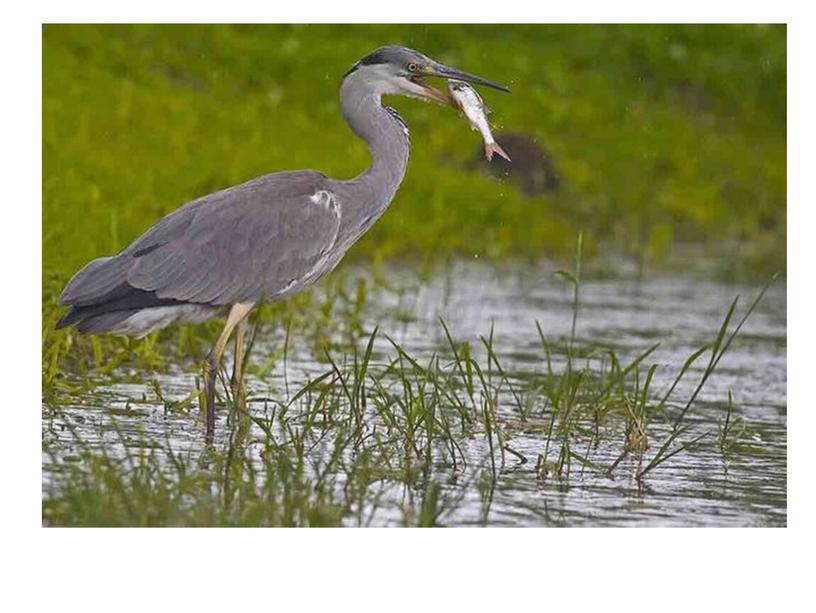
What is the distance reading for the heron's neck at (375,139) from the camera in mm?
6754

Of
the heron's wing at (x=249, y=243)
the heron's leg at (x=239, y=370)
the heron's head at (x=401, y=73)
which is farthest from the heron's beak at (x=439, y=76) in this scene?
the heron's leg at (x=239, y=370)

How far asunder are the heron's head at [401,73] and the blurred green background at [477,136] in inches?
138

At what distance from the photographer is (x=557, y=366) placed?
846 centimetres

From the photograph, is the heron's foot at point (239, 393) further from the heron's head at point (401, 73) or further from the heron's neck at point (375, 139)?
the heron's head at point (401, 73)

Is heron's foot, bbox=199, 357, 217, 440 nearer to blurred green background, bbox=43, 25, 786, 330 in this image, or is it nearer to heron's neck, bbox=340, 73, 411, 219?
heron's neck, bbox=340, 73, 411, 219

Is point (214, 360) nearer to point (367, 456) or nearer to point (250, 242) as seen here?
point (250, 242)

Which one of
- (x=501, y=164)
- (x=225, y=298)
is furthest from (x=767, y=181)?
(x=225, y=298)

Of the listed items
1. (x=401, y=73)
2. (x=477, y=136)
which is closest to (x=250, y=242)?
(x=401, y=73)

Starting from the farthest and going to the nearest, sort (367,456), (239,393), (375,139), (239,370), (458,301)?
(458,301)
(375,139)
(239,370)
(239,393)
(367,456)

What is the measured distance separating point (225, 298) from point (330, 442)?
754 mm

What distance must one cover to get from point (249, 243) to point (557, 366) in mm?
2392

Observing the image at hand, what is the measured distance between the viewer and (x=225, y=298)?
6.54m

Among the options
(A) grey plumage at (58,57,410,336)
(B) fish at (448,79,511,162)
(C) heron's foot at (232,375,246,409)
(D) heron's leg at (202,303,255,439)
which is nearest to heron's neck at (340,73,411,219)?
(A) grey plumage at (58,57,410,336)

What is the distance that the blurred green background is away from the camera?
11.9 m
